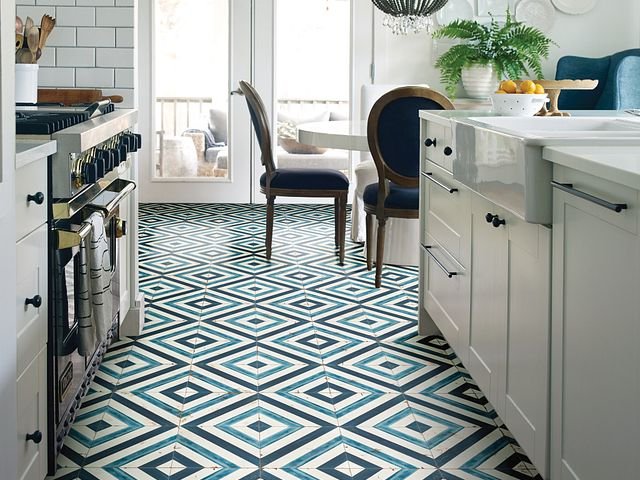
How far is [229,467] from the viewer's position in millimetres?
2246

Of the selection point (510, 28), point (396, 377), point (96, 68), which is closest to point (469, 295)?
point (396, 377)

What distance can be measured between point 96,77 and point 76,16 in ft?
0.77

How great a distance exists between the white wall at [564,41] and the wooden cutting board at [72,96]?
409cm

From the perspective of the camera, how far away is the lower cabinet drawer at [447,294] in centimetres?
274

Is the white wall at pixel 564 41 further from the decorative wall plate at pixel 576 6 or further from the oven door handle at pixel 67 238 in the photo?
the oven door handle at pixel 67 238

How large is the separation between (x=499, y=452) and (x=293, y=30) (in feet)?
17.7

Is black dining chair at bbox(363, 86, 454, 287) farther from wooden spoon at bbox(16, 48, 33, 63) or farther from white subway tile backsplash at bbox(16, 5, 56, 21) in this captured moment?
wooden spoon at bbox(16, 48, 33, 63)

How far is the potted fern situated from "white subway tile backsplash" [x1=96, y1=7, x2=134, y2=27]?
389 centimetres

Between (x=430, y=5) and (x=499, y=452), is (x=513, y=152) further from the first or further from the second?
(x=430, y=5)

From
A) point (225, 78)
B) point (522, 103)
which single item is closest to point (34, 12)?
point (522, 103)

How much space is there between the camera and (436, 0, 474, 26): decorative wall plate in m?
6.95

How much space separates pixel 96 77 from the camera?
3.33 metres

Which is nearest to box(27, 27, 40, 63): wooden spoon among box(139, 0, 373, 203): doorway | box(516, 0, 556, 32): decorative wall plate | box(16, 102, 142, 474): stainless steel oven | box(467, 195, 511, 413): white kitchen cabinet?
box(16, 102, 142, 474): stainless steel oven

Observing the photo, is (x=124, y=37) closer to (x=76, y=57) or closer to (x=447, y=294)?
(x=76, y=57)
